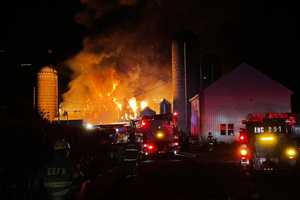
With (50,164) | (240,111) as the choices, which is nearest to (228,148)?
(240,111)

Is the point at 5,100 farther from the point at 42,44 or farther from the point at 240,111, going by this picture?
the point at 240,111

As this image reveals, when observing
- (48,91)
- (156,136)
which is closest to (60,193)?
(156,136)

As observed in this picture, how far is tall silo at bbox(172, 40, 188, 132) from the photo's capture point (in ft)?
202

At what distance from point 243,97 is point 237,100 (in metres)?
0.61

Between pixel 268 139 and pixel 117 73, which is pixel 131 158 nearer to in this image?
pixel 268 139

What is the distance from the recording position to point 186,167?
93.5 ft

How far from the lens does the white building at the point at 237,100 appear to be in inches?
2232

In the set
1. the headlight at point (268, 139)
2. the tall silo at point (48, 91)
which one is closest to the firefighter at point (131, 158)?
the headlight at point (268, 139)

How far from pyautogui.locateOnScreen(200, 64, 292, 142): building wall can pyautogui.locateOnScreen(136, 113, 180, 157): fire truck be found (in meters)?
20.4

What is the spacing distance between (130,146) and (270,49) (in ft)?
155

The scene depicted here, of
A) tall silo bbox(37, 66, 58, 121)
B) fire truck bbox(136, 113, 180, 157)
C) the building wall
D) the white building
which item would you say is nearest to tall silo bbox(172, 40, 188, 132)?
the white building

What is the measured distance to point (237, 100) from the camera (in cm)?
5688

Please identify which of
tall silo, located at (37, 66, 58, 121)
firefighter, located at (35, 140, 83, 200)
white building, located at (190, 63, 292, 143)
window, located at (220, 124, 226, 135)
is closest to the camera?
firefighter, located at (35, 140, 83, 200)

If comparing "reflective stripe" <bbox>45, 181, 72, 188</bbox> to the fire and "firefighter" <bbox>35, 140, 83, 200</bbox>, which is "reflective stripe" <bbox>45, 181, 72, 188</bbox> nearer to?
"firefighter" <bbox>35, 140, 83, 200</bbox>
